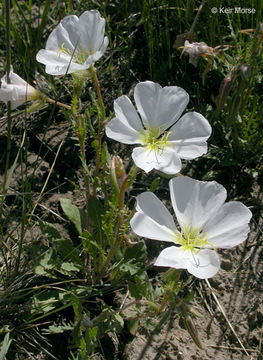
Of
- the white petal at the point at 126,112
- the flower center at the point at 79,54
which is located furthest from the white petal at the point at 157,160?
the flower center at the point at 79,54

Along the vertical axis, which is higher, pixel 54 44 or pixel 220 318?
pixel 54 44

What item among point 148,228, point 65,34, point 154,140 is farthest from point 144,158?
point 65,34

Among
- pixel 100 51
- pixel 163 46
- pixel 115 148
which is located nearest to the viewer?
pixel 100 51

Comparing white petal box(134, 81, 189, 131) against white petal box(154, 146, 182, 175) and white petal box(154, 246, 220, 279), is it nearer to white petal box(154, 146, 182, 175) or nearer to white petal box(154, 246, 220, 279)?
white petal box(154, 146, 182, 175)

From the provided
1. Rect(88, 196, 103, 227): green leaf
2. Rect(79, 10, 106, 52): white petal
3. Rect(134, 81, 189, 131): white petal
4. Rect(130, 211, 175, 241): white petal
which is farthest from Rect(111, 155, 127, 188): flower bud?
Rect(79, 10, 106, 52): white petal

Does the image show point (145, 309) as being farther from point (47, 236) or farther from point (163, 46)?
point (163, 46)

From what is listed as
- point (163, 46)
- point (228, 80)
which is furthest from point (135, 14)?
point (228, 80)

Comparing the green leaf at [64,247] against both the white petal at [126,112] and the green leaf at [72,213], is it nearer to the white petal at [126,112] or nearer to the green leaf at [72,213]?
the green leaf at [72,213]
